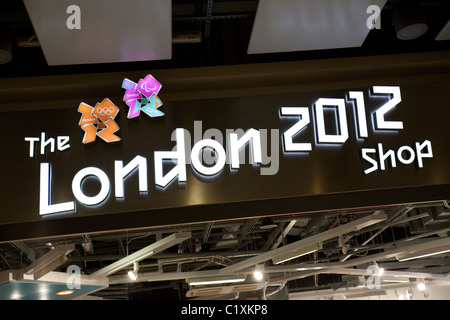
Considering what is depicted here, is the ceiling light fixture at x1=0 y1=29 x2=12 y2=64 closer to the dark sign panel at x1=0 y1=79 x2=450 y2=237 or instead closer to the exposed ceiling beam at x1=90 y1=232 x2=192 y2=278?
the dark sign panel at x1=0 y1=79 x2=450 y2=237

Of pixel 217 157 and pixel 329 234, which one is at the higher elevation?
pixel 217 157

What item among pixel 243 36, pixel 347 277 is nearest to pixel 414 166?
pixel 243 36

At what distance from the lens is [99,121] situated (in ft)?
15.6

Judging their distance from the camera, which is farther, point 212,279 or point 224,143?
point 212,279

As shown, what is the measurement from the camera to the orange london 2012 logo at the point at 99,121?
15.3ft

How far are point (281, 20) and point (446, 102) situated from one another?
1.83 metres

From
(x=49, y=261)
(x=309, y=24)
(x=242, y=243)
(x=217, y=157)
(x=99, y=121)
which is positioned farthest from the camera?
(x=242, y=243)

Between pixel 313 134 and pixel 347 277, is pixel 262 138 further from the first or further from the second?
pixel 347 277

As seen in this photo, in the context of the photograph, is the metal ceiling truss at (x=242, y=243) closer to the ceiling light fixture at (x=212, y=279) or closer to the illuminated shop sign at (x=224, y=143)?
the ceiling light fixture at (x=212, y=279)

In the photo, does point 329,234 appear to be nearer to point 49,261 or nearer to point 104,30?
point 49,261

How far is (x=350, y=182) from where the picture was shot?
4.58 m

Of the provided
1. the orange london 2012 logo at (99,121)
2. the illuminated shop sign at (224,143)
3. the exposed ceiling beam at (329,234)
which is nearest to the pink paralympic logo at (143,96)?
the illuminated shop sign at (224,143)

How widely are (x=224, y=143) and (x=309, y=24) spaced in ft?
4.26

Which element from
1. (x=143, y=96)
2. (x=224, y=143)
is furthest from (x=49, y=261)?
(x=224, y=143)
